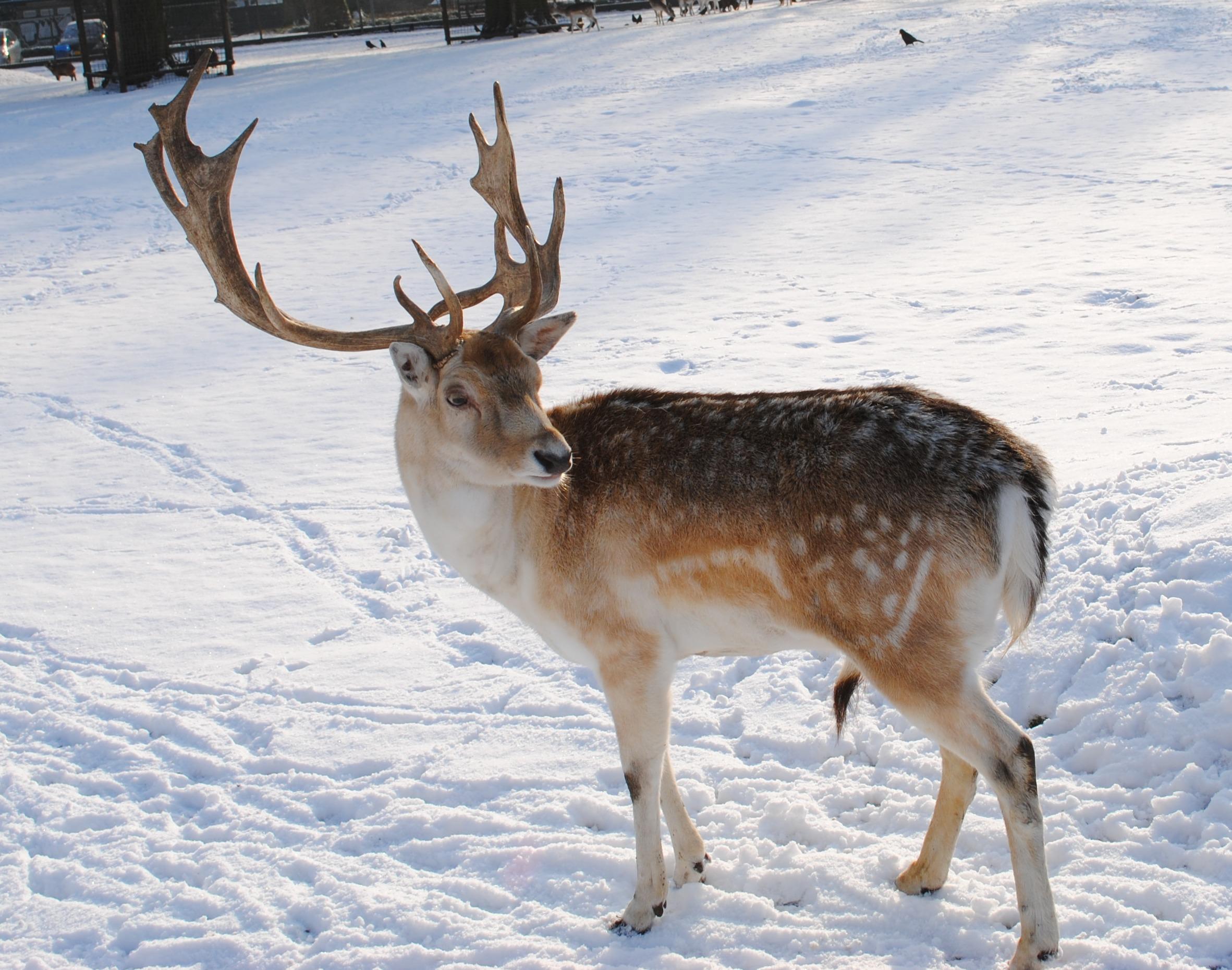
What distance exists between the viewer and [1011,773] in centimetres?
349

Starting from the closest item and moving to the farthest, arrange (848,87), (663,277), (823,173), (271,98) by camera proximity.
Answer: (663,277), (823,173), (848,87), (271,98)

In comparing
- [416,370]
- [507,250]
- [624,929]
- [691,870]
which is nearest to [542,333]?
[416,370]

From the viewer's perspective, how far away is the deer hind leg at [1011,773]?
3492mm

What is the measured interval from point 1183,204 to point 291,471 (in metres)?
9.24

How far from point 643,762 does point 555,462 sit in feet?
3.45

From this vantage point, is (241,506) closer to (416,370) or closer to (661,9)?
(416,370)

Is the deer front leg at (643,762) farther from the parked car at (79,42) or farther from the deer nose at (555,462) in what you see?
the parked car at (79,42)

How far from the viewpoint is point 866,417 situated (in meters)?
3.76

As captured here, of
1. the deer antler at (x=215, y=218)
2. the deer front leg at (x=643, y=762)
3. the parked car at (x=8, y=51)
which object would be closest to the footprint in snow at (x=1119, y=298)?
the deer antler at (x=215, y=218)

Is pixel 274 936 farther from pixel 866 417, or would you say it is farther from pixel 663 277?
pixel 663 277

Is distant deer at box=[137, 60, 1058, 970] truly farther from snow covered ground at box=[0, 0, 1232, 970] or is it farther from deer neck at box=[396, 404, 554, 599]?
snow covered ground at box=[0, 0, 1232, 970]

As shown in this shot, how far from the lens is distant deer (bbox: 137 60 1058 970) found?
3.53m

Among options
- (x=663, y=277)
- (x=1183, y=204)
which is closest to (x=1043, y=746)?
(x=663, y=277)

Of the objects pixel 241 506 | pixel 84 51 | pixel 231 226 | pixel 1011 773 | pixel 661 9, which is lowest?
pixel 241 506
